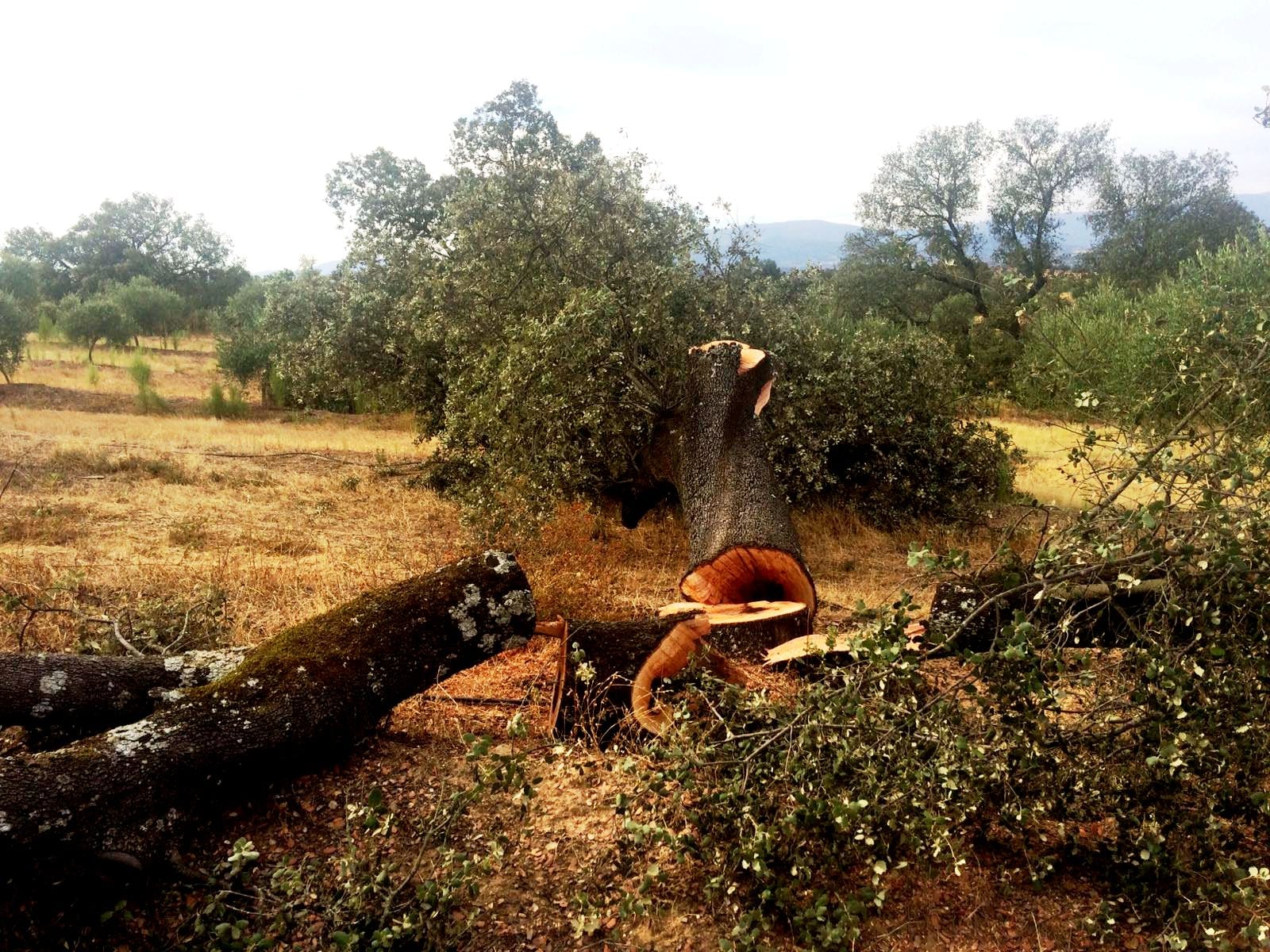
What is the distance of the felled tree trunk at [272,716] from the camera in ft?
12.1

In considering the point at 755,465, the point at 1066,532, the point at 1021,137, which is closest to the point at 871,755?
the point at 1066,532

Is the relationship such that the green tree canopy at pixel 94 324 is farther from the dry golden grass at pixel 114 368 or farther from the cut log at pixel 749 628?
the cut log at pixel 749 628

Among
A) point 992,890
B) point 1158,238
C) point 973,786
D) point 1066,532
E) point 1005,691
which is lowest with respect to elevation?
point 992,890

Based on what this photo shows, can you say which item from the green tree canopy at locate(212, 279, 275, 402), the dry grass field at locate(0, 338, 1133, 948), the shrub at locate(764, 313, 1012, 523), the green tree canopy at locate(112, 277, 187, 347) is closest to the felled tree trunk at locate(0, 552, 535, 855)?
the dry grass field at locate(0, 338, 1133, 948)

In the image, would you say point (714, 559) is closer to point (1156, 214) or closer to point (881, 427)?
point (881, 427)

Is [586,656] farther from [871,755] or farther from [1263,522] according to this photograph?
[1263,522]

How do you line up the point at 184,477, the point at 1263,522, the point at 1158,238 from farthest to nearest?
the point at 1158,238
the point at 184,477
the point at 1263,522

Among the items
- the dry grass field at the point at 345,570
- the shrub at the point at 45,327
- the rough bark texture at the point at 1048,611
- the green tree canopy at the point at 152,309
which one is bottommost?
the dry grass field at the point at 345,570

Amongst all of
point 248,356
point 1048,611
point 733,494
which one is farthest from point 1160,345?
point 248,356

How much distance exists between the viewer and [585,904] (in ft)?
11.3

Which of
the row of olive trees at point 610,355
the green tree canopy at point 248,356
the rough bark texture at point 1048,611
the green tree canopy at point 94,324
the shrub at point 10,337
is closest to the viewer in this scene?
the rough bark texture at point 1048,611

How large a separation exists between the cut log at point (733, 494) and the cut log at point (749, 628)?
49 cm

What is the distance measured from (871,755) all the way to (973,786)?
564 mm

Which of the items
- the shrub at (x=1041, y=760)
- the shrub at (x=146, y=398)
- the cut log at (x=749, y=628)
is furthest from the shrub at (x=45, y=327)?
the shrub at (x=1041, y=760)
